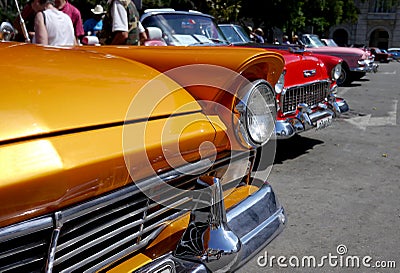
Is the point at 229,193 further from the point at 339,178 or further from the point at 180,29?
the point at 180,29

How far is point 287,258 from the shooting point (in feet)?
8.51

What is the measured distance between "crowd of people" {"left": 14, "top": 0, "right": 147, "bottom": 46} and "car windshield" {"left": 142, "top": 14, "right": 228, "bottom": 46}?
0.42 m

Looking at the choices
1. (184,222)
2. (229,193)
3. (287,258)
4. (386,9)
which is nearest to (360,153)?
(287,258)

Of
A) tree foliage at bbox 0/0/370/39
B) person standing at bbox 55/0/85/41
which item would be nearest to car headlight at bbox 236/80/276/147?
person standing at bbox 55/0/85/41

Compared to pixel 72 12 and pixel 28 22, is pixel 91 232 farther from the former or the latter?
pixel 72 12

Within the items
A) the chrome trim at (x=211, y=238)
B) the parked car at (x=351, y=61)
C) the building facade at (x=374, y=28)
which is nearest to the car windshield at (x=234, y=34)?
the parked car at (x=351, y=61)

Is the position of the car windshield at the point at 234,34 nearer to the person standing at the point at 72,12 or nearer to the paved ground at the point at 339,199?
the paved ground at the point at 339,199

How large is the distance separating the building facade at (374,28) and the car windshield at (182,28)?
41929 millimetres

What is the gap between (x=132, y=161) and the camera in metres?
1.35

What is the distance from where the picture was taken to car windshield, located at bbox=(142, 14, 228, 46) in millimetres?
4578

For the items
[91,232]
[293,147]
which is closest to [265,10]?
[293,147]

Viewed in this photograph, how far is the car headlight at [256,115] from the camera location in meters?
1.83

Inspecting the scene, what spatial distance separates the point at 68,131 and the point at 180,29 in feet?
11.8

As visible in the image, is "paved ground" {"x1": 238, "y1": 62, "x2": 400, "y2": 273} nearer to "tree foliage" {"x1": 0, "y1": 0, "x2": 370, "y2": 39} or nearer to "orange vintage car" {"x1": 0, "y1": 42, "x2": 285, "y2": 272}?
"orange vintage car" {"x1": 0, "y1": 42, "x2": 285, "y2": 272}
